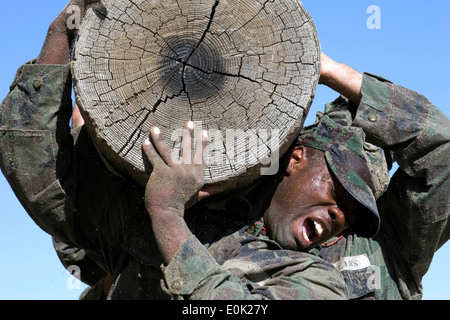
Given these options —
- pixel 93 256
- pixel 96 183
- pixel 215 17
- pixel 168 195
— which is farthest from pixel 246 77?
pixel 93 256

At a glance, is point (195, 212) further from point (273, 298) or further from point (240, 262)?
point (273, 298)

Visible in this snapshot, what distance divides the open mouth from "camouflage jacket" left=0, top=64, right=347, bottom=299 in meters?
0.18

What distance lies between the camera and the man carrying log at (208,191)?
3664 mm

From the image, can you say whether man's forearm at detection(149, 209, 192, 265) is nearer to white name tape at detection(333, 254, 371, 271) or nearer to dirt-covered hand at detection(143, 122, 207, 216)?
dirt-covered hand at detection(143, 122, 207, 216)

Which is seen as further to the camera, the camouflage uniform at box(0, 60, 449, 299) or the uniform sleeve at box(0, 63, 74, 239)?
the uniform sleeve at box(0, 63, 74, 239)

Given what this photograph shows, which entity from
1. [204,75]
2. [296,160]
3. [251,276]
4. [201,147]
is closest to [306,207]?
[296,160]

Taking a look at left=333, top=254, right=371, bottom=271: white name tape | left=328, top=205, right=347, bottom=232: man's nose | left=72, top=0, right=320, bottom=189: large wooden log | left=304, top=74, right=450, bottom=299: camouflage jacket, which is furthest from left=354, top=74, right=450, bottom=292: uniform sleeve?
left=72, top=0, right=320, bottom=189: large wooden log

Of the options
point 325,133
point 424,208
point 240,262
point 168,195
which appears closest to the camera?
point 168,195

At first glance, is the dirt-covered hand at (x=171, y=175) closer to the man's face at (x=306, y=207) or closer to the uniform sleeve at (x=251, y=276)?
the uniform sleeve at (x=251, y=276)

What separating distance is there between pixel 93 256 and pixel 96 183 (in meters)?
0.53

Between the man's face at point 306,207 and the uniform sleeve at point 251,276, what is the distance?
16 cm

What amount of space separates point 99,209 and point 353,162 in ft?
4.31

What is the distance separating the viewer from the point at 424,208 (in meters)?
4.86

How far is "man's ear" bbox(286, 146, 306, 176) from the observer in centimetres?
426
